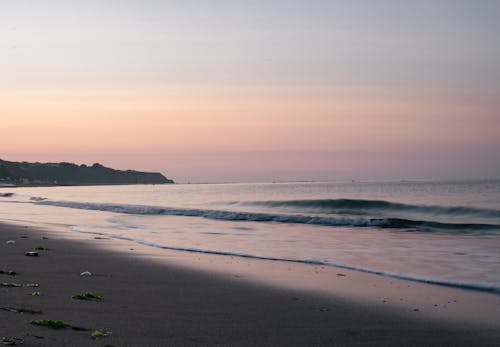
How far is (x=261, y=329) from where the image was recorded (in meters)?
5.79

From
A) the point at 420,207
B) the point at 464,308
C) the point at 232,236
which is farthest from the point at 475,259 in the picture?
the point at 420,207

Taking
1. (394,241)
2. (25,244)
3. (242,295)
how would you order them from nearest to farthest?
(242,295) → (25,244) → (394,241)

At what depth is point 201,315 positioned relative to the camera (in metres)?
6.30

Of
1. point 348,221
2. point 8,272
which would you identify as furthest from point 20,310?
point 348,221

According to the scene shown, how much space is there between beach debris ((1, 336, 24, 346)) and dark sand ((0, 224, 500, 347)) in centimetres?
5

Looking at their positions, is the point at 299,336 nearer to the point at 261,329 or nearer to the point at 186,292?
the point at 261,329

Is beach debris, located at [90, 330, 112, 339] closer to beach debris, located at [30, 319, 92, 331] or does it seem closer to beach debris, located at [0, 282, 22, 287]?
beach debris, located at [30, 319, 92, 331]

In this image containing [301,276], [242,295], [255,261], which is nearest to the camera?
[242,295]

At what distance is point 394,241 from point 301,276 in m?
8.10

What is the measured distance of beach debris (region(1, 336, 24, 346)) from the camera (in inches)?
178

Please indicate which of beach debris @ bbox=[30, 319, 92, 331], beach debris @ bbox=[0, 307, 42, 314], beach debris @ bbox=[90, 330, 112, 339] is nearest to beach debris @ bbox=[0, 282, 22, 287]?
beach debris @ bbox=[0, 307, 42, 314]

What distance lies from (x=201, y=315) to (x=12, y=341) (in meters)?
2.19

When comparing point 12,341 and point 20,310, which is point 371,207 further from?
point 12,341

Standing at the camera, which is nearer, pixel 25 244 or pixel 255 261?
pixel 255 261
